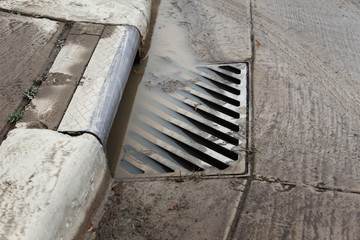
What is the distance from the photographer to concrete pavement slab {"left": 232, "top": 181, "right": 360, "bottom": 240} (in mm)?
1741

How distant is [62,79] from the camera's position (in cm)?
211

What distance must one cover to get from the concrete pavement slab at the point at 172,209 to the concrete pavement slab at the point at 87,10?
1.15 meters

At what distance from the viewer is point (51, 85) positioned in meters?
2.07

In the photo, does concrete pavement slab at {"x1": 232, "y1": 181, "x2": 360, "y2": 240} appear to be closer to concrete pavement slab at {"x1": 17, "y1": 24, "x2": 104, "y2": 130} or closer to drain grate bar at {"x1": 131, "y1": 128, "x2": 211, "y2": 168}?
drain grate bar at {"x1": 131, "y1": 128, "x2": 211, "y2": 168}

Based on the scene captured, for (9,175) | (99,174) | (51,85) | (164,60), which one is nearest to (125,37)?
(164,60)

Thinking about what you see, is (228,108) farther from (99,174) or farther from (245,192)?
(99,174)

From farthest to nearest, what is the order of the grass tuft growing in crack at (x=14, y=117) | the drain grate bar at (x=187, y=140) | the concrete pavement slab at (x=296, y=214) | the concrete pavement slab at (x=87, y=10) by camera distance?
1. the concrete pavement slab at (x=87, y=10)
2. the drain grate bar at (x=187, y=140)
3. the grass tuft growing in crack at (x=14, y=117)
4. the concrete pavement slab at (x=296, y=214)

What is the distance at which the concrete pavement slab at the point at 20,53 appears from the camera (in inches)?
79.7

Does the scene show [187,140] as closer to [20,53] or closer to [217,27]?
[20,53]

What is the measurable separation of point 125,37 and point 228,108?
0.78 m

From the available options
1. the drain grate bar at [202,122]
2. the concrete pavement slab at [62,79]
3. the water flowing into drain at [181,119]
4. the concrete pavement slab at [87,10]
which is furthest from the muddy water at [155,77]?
the concrete pavement slab at [62,79]

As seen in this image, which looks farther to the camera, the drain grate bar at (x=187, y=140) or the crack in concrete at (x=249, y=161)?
the drain grate bar at (x=187, y=140)

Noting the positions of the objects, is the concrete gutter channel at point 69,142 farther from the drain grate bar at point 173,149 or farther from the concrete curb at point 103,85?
the drain grate bar at point 173,149

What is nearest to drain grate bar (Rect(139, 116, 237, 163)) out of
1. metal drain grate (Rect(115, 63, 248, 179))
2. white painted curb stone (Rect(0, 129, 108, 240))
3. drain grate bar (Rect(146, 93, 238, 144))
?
metal drain grate (Rect(115, 63, 248, 179))
